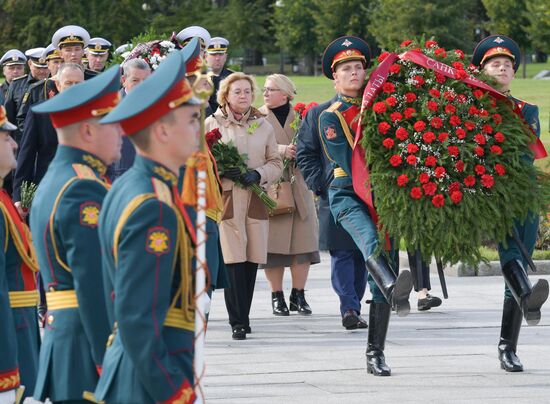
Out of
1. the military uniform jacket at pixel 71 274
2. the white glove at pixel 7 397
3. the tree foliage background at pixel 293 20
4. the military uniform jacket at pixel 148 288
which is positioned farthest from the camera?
the tree foliage background at pixel 293 20

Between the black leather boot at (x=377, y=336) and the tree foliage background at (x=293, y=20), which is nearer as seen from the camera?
the black leather boot at (x=377, y=336)

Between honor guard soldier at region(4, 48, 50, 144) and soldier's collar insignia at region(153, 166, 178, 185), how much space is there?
8.15 m

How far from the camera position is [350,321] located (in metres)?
10.6

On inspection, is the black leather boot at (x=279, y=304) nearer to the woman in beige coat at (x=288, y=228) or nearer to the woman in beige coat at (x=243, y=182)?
the woman in beige coat at (x=288, y=228)

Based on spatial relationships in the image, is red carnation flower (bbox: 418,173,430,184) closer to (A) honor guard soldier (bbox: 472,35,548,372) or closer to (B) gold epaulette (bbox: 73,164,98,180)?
(A) honor guard soldier (bbox: 472,35,548,372)

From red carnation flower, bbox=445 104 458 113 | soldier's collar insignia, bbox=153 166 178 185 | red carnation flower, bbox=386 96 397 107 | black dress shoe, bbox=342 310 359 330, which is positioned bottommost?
black dress shoe, bbox=342 310 359 330

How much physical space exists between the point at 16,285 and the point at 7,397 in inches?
21.9

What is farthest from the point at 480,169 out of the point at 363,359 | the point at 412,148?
the point at 363,359

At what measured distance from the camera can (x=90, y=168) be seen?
5.02 m

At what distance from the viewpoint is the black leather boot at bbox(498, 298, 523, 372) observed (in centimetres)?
877

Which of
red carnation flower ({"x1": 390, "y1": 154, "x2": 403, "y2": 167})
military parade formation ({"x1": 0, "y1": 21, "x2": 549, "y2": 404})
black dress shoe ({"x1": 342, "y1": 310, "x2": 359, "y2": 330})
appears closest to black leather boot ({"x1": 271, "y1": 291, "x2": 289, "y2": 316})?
black dress shoe ({"x1": 342, "y1": 310, "x2": 359, "y2": 330})

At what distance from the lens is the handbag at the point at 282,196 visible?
1159 cm

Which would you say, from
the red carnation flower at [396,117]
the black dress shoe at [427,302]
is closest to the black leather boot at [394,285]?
the red carnation flower at [396,117]

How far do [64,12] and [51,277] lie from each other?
71.4 metres
